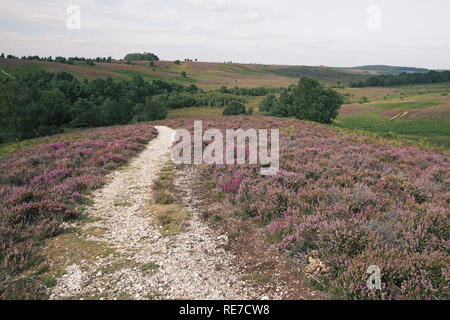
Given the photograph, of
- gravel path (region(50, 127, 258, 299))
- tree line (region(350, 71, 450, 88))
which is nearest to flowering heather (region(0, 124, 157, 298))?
gravel path (region(50, 127, 258, 299))

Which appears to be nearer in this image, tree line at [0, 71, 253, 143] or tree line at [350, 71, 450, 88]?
tree line at [0, 71, 253, 143]

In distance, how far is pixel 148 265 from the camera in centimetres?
521

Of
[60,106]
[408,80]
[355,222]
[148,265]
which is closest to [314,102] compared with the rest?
[355,222]

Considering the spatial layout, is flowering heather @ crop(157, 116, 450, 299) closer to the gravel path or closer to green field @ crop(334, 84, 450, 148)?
the gravel path

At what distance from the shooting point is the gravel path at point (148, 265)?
4.45m

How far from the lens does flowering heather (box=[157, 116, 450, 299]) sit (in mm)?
4047

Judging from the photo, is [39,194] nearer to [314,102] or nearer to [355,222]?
[355,222]

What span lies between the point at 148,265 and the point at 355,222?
474 centimetres

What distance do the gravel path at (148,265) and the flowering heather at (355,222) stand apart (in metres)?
1.60

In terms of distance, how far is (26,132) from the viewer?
133 ft

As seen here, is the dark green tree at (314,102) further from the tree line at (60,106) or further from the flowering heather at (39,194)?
the flowering heather at (39,194)

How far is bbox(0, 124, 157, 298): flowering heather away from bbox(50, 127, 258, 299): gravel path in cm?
90
